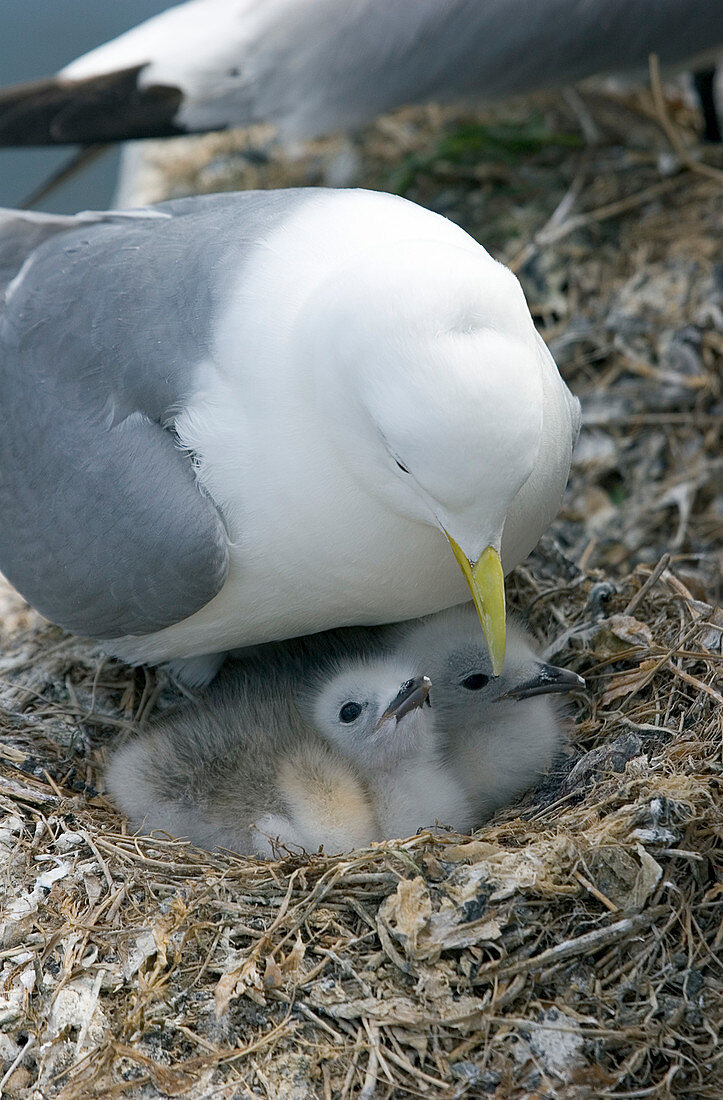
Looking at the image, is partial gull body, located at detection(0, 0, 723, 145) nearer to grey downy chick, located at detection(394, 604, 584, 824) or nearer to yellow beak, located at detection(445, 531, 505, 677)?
grey downy chick, located at detection(394, 604, 584, 824)

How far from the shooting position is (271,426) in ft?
8.87

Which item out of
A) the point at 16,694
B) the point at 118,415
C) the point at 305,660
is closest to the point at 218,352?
the point at 118,415

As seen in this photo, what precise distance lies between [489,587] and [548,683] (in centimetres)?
63

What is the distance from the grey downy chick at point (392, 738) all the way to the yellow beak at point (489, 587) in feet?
1.09

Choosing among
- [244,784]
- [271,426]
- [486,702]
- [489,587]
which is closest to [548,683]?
[486,702]

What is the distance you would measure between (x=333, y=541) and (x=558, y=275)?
8.08 feet

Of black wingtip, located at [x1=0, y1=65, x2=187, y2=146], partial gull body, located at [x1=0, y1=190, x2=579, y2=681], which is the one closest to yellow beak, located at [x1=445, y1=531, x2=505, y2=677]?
partial gull body, located at [x1=0, y1=190, x2=579, y2=681]

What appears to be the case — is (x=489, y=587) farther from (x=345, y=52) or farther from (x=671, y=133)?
(x=671, y=133)

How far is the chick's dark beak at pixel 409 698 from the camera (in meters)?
2.85

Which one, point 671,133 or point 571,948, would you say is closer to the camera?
point 571,948

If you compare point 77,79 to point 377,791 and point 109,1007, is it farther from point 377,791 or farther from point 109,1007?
point 109,1007

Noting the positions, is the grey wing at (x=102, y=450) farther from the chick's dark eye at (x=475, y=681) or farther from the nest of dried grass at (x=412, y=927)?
the chick's dark eye at (x=475, y=681)

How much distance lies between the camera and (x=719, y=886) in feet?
7.98

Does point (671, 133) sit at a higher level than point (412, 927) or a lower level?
lower
